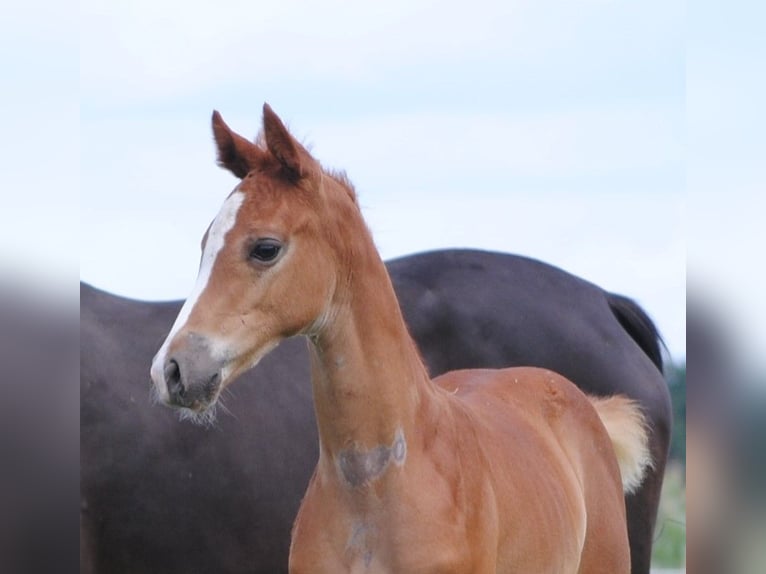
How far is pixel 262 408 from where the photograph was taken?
4.53 m

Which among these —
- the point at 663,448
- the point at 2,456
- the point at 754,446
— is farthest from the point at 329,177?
the point at 663,448

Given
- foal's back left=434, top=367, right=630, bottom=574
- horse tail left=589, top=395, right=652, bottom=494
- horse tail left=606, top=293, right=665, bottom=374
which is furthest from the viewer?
horse tail left=606, top=293, right=665, bottom=374

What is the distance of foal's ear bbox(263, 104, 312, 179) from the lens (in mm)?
2889

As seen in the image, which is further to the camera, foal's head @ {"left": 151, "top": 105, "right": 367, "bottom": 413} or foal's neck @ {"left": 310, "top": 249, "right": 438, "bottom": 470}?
foal's neck @ {"left": 310, "top": 249, "right": 438, "bottom": 470}

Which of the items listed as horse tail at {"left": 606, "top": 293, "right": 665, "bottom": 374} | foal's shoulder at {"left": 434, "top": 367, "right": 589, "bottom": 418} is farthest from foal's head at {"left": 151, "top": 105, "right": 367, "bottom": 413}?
horse tail at {"left": 606, "top": 293, "right": 665, "bottom": 374}

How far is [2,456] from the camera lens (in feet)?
6.95

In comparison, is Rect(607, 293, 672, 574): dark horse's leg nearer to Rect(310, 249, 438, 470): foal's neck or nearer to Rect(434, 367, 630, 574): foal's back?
Rect(434, 367, 630, 574): foal's back

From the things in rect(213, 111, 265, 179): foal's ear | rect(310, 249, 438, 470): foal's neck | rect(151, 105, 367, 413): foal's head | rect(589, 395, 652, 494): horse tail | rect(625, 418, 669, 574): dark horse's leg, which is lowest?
rect(625, 418, 669, 574): dark horse's leg

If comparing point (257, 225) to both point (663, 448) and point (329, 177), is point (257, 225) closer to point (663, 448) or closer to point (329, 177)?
point (329, 177)

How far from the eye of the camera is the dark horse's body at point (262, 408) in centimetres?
419

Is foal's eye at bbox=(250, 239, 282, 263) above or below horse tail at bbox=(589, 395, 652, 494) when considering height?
above

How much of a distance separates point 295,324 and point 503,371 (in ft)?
4.69

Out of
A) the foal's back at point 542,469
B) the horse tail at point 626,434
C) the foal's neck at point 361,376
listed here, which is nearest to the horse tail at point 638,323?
the horse tail at point 626,434

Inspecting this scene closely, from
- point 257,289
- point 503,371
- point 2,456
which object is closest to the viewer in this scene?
point 2,456
